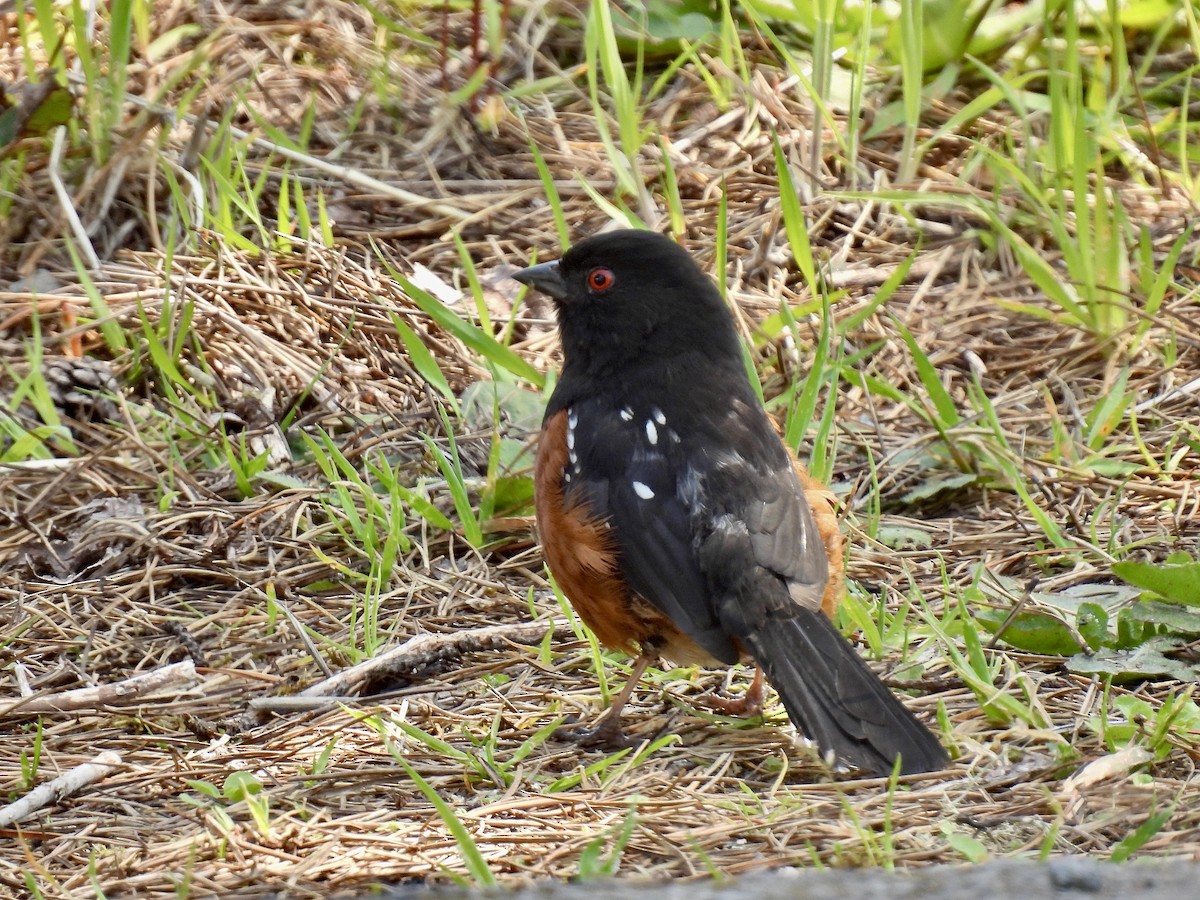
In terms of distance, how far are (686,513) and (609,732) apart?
52 centimetres

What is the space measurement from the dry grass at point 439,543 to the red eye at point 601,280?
2.30 ft

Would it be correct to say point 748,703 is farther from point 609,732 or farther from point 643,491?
point 643,491

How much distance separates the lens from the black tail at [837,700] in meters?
2.75

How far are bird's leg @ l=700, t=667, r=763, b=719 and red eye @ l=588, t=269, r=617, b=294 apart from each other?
1148 mm

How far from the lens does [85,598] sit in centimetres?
377

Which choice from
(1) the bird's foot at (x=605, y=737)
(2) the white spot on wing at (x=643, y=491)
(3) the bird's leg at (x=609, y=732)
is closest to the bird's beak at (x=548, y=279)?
(2) the white spot on wing at (x=643, y=491)

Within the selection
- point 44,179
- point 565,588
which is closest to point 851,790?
point 565,588

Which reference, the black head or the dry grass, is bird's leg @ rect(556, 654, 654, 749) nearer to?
the dry grass

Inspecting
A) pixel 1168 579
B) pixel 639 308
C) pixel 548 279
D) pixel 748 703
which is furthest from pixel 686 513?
pixel 1168 579

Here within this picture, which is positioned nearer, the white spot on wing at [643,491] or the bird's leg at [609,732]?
the bird's leg at [609,732]

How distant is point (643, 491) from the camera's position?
332 cm

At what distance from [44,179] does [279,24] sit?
4.90 ft

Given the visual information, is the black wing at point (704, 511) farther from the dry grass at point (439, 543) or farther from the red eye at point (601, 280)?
the red eye at point (601, 280)

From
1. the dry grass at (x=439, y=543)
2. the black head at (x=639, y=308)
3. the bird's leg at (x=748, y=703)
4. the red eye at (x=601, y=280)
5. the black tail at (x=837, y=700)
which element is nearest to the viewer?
the dry grass at (x=439, y=543)
